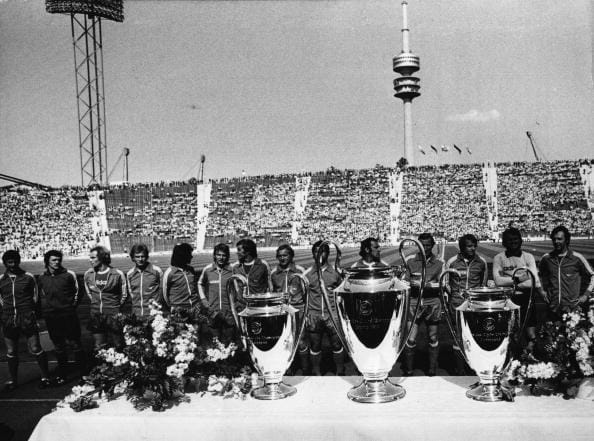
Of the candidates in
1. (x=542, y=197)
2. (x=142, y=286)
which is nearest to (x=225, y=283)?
(x=142, y=286)

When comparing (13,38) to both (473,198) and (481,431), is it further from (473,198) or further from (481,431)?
(473,198)

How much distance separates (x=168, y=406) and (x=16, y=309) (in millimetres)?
4219

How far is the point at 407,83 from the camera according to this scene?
72.1 metres

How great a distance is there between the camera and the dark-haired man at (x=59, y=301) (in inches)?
238

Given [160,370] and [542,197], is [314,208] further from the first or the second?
[160,370]

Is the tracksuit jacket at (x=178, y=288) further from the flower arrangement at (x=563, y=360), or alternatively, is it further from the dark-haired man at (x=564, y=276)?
the flower arrangement at (x=563, y=360)

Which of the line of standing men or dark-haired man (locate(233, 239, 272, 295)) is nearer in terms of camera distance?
the line of standing men

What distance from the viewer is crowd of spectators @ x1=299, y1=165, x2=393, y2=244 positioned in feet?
124

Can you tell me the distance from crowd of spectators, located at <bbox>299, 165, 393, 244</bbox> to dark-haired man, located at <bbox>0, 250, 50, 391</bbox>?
30.5 metres

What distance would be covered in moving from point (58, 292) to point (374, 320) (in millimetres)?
4748

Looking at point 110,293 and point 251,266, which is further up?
point 251,266

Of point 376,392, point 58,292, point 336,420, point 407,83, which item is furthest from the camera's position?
point 407,83

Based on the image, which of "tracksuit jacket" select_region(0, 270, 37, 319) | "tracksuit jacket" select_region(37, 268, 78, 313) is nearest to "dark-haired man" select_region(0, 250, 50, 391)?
"tracksuit jacket" select_region(0, 270, 37, 319)

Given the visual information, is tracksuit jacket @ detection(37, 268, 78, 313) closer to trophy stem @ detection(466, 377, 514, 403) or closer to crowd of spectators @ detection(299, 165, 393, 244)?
trophy stem @ detection(466, 377, 514, 403)
